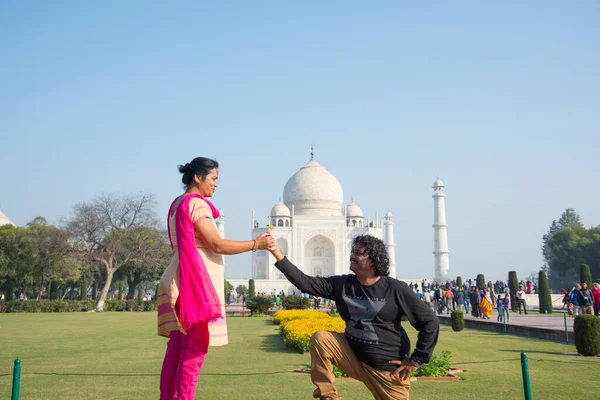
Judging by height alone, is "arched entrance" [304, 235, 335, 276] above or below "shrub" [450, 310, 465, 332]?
above

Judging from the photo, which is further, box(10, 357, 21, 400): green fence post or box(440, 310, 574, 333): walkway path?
box(440, 310, 574, 333): walkway path

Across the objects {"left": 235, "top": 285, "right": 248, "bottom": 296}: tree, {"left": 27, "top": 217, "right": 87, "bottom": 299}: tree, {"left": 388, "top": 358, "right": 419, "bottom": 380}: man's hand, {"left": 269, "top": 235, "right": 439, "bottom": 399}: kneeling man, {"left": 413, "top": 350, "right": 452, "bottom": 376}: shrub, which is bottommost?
{"left": 413, "top": 350, "right": 452, "bottom": 376}: shrub

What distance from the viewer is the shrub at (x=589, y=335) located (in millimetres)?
9352

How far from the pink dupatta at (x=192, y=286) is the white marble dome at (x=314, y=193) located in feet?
156

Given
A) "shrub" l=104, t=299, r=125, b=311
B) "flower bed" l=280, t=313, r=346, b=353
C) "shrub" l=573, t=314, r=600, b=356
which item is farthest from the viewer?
"shrub" l=104, t=299, r=125, b=311

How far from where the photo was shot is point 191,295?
138 inches

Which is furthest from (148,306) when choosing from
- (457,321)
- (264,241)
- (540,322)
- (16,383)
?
(264,241)

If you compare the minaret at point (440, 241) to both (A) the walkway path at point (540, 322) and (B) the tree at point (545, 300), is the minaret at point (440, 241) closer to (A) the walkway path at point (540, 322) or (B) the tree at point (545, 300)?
(B) the tree at point (545, 300)

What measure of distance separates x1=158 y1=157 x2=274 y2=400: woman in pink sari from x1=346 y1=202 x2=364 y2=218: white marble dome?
161ft

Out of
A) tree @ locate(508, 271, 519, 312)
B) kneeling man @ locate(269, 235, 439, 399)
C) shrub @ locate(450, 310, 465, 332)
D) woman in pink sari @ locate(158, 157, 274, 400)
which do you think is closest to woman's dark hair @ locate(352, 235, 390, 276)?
kneeling man @ locate(269, 235, 439, 399)

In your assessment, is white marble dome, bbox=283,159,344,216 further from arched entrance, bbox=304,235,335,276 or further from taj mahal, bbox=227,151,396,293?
arched entrance, bbox=304,235,335,276

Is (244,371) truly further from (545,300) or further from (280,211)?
(280,211)

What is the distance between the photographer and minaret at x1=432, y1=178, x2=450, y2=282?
149 ft

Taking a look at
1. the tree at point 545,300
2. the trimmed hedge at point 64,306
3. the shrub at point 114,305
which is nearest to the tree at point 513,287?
the tree at point 545,300
